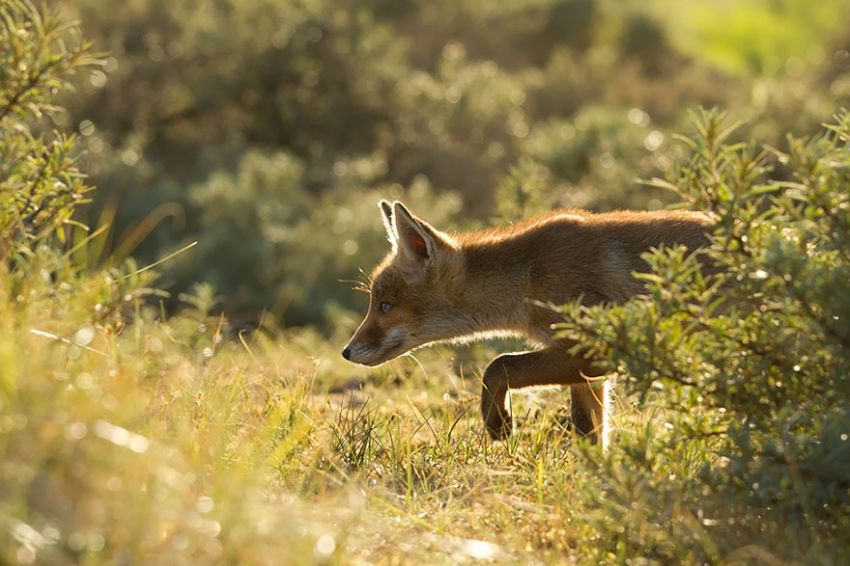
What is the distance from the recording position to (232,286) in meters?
11.4

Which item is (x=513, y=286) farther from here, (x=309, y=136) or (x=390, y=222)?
(x=309, y=136)

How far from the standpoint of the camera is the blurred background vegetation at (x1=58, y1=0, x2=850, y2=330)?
1169cm

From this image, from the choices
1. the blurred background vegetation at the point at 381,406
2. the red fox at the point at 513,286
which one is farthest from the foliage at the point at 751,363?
the red fox at the point at 513,286

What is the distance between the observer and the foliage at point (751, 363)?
371cm

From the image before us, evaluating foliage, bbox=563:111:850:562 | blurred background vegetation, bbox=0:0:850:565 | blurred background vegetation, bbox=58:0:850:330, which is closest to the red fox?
blurred background vegetation, bbox=0:0:850:565

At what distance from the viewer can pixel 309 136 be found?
628 inches

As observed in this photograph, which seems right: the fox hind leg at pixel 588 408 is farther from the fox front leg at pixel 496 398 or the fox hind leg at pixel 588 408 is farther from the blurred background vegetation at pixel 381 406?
the fox front leg at pixel 496 398

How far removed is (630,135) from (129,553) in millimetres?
13180

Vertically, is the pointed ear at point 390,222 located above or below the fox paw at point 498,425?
above

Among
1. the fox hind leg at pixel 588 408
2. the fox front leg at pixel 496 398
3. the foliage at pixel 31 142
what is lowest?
the fox hind leg at pixel 588 408

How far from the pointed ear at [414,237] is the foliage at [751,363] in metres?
2.13

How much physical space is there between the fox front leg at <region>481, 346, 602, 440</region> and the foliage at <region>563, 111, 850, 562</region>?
1.39 m

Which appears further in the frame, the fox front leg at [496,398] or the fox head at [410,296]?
the fox head at [410,296]

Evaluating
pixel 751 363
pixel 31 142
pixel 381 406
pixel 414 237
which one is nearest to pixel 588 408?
pixel 381 406
